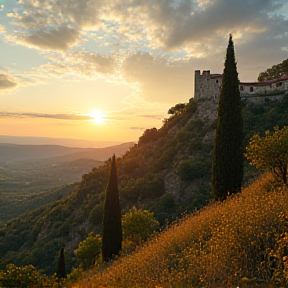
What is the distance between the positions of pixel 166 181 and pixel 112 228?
19749 mm

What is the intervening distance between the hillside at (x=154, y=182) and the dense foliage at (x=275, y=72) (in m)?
19.1

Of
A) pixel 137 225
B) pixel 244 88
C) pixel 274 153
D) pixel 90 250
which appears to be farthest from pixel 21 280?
pixel 244 88

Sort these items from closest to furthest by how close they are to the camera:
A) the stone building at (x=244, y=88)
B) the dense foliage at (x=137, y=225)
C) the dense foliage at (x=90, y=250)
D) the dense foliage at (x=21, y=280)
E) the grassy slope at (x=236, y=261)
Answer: the grassy slope at (x=236, y=261)
the dense foliage at (x=21, y=280)
the dense foliage at (x=137, y=225)
the dense foliage at (x=90, y=250)
the stone building at (x=244, y=88)

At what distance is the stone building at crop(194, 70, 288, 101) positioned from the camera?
155ft

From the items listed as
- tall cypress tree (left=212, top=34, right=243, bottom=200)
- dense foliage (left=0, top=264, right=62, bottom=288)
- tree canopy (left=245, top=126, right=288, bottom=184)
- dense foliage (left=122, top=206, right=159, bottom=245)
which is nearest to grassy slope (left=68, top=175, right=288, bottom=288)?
tree canopy (left=245, top=126, right=288, bottom=184)

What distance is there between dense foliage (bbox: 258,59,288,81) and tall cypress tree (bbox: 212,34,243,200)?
4489 cm

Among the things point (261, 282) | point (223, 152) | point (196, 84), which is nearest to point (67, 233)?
point (223, 152)

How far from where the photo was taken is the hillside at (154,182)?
36.3 metres

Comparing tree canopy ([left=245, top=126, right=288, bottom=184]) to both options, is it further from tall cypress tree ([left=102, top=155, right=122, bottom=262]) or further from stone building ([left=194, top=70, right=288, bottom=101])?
stone building ([left=194, top=70, right=288, bottom=101])

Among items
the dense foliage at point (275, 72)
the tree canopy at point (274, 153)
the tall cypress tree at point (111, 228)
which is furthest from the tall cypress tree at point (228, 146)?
the dense foliage at point (275, 72)

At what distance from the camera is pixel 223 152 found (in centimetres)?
1980

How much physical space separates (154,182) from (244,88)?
86.7ft

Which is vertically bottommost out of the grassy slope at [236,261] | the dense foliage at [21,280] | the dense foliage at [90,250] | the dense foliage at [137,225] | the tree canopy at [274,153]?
the dense foliage at [90,250]

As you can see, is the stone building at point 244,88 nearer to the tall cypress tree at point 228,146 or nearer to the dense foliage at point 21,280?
the tall cypress tree at point 228,146
